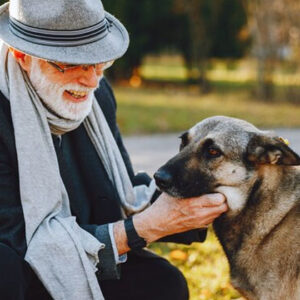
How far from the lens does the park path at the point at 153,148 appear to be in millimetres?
8391

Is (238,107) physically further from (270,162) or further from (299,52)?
(270,162)

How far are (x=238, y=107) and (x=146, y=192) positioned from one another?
11.3 metres

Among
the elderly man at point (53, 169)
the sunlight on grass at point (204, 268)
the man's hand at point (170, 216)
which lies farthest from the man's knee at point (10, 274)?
the sunlight on grass at point (204, 268)

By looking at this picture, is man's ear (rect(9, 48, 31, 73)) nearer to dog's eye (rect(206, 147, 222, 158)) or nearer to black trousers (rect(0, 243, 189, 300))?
dog's eye (rect(206, 147, 222, 158))

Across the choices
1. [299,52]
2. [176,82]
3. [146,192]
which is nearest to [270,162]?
[146,192]

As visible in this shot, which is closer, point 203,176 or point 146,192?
point 203,176

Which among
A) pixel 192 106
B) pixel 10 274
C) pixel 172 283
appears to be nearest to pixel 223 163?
pixel 172 283

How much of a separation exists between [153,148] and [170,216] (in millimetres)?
6325

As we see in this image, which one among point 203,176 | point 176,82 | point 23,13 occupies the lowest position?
point 176,82

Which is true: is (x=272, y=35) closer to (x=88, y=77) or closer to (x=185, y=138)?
(x=185, y=138)

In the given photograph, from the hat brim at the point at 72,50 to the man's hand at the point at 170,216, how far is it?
2.74 feet

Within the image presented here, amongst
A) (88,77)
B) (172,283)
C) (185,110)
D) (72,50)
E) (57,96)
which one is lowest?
(185,110)

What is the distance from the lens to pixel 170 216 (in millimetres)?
3172

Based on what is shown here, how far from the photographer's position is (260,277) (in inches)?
128
